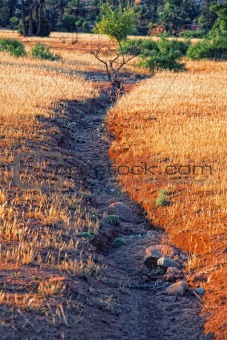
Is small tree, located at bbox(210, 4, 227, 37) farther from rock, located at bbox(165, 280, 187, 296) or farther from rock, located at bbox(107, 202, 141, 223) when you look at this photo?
rock, located at bbox(165, 280, 187, 296)

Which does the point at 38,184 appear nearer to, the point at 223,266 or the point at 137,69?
the point at 223,266

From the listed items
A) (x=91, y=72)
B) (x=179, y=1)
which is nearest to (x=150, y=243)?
(x=91, y=72)

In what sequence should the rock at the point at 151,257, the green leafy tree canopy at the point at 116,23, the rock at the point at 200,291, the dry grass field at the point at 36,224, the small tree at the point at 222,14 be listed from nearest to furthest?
the dry grass field at the point at 36,224
the rock at the point at 200,291
the rock at the point at 151,257
the green leafy tree canopy at the point at 116,23
the small tree at the point at 222,14

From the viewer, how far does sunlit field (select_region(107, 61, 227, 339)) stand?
682 centimetres

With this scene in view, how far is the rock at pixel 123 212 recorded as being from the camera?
8.60m

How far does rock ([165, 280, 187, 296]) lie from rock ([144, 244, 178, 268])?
23.6 inches

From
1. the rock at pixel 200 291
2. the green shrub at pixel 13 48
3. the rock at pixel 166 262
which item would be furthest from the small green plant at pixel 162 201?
the green shrub at pixel 13 48

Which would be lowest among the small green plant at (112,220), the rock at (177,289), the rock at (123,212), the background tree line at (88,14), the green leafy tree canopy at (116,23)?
the background tree line at (88,14)

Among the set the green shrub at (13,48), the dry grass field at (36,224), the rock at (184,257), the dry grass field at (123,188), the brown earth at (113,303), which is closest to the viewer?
the brown earth at (113,303)

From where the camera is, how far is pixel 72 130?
48.7ft

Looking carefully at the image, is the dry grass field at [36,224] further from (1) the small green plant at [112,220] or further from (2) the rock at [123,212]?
(2) the rock at [123,212]

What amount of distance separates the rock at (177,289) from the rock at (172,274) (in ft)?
0.75

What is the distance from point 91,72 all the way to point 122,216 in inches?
873

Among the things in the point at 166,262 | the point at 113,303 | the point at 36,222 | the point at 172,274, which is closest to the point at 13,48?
the point at 36,222
